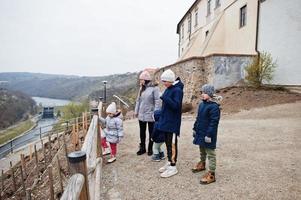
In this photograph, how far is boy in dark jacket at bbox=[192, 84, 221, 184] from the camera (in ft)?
11.2

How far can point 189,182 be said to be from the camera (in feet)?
12.4

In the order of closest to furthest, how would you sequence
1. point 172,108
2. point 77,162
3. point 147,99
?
point 77,162, point 172,108, point 147,99

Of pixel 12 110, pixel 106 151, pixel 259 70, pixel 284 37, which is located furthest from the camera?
pixel 12 110

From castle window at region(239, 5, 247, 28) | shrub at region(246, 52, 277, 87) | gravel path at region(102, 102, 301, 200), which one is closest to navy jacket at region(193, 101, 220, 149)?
gravel path at region(102, 102, 301, 200)

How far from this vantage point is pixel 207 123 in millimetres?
3580

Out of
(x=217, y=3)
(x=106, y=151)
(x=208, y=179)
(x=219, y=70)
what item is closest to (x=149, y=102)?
(x=106, y=151)

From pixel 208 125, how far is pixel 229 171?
1.15 m

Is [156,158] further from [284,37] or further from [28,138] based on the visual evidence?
[28,138]

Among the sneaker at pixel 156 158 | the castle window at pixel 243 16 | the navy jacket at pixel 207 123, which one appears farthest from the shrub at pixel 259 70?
the navy jacket at pixel 207 123

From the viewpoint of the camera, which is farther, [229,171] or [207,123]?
[229,171]

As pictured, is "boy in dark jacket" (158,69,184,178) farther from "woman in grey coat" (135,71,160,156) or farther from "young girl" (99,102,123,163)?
"young girl" (99,102,123,163)

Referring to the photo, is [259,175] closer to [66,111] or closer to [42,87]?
[66,111]

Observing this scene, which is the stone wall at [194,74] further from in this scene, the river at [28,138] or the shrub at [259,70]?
the river at [28,138]

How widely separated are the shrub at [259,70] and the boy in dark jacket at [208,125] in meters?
9.25
